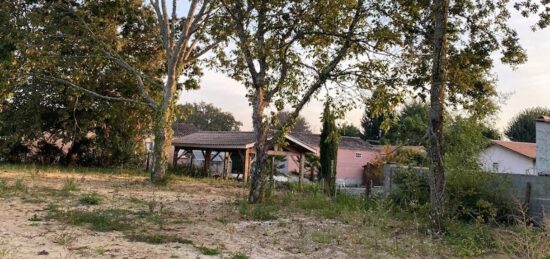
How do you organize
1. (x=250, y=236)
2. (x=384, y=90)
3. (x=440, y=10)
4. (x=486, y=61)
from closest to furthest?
(x=250, y=236) < (x=440, y=10) < (x=486, y=61) < (x=384, y=90)

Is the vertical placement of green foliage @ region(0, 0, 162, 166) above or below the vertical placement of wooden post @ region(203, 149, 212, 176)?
above

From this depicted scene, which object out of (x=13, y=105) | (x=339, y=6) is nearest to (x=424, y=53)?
(x=339, y=6)

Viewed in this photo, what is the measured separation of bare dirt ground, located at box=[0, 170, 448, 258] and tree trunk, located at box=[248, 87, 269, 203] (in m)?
1.50

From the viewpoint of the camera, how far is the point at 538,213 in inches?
436

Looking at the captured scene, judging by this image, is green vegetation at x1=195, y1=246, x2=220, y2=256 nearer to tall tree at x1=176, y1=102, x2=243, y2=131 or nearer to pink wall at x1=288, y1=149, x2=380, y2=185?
pink wall at x1=288, y1=149, x2=380, y2=185

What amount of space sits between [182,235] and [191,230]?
542 millimetres

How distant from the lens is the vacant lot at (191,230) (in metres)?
6.40

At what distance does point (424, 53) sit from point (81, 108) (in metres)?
18.2

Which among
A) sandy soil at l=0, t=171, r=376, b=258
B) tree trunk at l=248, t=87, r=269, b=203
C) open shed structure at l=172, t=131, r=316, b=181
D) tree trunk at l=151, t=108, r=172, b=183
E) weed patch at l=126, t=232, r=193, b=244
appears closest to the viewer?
sandy soil at l=0, t=171, r=376, b=258

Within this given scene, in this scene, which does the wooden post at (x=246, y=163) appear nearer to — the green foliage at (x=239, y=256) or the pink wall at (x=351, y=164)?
the pink wall at (x=351, y=164)

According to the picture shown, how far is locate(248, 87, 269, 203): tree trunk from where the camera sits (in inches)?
496

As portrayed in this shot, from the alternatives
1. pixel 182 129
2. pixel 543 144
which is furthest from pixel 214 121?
pixel 543 144

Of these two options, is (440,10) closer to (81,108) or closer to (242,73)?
(242,73)

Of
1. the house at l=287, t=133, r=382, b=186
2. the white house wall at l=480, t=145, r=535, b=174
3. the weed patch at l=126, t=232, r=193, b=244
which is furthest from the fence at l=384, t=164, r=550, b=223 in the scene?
the house at l=287, t=133, r=382, b=186
